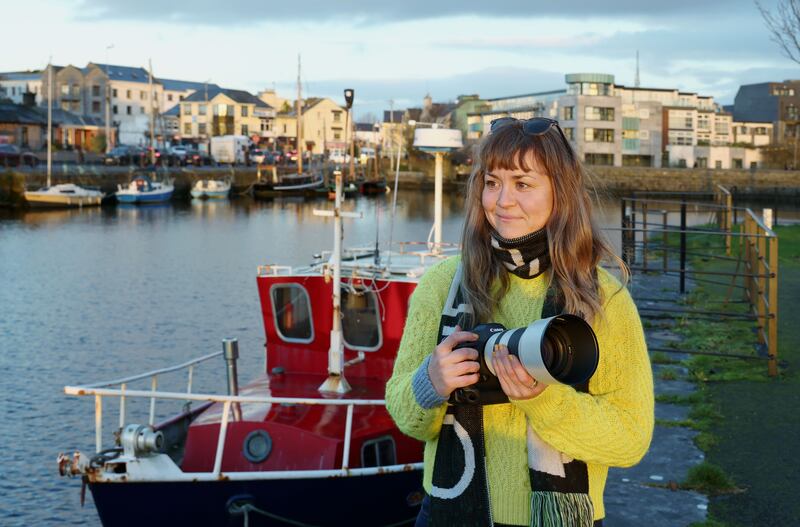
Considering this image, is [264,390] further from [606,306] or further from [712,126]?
[712,126]

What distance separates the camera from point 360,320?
34.0 feet

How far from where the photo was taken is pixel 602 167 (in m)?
86.1

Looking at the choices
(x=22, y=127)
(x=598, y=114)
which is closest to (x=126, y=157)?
(x=22, y=127)

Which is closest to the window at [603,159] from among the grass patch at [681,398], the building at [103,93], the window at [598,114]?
the window at [598,114]

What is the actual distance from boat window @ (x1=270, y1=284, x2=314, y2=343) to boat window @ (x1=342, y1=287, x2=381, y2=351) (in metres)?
0.44

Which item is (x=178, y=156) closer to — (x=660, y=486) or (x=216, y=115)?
(x=216, y=115)

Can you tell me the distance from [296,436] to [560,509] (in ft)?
21.7

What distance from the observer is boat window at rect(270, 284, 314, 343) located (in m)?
10.6

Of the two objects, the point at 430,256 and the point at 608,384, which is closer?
the point at 608,384

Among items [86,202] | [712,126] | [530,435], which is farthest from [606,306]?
[712,126]

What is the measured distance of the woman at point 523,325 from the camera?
2.81 m

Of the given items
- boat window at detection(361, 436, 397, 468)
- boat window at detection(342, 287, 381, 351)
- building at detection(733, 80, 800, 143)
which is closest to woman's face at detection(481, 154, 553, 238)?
boat window at detection(361, 436, 397, 468)

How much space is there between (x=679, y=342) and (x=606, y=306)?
12.1m

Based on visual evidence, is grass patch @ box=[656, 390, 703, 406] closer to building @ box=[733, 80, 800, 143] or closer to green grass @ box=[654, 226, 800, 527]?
green grass @ box=[654, 226, 800, 527]
